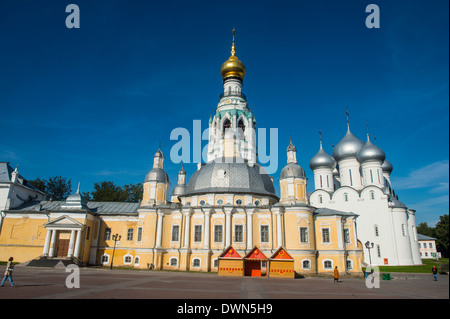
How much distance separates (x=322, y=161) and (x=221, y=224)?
79.5 feet

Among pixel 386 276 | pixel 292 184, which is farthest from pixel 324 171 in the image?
pixel 386 276

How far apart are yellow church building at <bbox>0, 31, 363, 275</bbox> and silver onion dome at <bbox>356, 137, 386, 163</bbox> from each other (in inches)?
589

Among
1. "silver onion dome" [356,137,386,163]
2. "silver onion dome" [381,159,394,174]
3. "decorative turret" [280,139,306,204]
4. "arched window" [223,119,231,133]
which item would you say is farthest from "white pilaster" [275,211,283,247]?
"silver onion dome" [381,159,394,174]

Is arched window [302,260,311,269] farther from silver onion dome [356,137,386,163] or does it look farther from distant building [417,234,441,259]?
distant building [417,234,441,259]

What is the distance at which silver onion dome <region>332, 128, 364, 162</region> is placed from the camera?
49094 mm

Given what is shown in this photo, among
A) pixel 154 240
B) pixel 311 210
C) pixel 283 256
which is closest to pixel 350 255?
pixel 311 210

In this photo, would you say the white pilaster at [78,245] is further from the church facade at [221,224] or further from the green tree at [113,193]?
the green tree at [113,193]

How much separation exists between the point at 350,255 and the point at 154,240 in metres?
21.5

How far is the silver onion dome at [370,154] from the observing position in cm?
4553

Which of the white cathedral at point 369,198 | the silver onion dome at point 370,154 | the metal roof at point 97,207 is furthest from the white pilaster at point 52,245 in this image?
the silver onion dome at point 370,154

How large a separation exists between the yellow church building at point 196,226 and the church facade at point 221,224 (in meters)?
0.11

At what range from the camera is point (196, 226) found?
34812 millimetres
